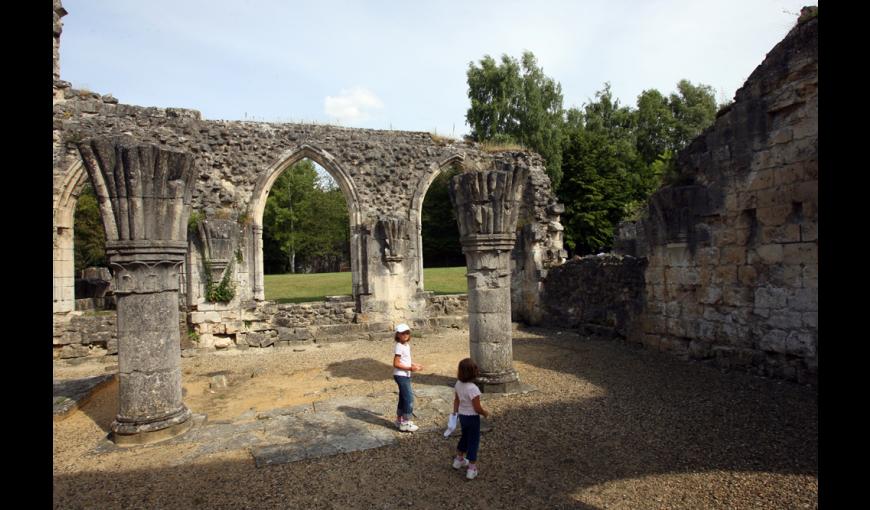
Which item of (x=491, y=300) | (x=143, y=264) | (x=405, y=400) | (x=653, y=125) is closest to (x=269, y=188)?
(x=143, y=264)

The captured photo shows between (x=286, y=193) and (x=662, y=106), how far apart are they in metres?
27.5

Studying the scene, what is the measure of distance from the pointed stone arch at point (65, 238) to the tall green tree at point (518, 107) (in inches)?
903

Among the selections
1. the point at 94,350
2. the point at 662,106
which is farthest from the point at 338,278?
the point at 662,106

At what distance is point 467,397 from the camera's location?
462 cm

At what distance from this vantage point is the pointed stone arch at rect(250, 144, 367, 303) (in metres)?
12.7

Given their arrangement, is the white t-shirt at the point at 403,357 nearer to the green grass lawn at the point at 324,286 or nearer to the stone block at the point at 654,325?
the stone block at the point at 654,325

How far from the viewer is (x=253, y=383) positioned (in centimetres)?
877

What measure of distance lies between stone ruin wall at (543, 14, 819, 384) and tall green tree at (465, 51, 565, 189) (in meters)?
21.6

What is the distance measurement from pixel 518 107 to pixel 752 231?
84.8 ft

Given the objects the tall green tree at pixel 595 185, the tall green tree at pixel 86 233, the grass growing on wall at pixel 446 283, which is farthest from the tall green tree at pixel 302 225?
the tall green tree at pixel 595 185

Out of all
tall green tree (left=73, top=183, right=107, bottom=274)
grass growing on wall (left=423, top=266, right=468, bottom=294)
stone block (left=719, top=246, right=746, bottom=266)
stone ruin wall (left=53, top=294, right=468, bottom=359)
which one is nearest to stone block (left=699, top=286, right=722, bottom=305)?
stone block (left=719, top=246, right=746, bottom=266)

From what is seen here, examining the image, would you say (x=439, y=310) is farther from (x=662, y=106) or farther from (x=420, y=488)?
(x=662, y=106)

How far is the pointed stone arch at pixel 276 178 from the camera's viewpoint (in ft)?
41.8

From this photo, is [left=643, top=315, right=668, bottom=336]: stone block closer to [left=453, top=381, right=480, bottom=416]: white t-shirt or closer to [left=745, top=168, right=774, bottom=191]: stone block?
[left=745, top=168, right=774, bottom=191]: stone block
